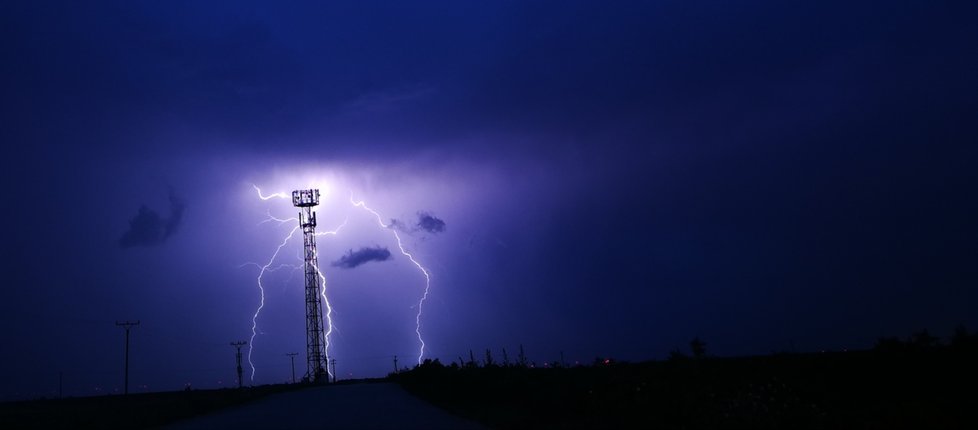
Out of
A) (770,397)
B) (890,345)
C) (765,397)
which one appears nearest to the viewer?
(770,397)

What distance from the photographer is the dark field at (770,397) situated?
11078mm

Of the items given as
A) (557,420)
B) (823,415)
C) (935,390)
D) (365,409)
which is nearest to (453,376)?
(365,409)

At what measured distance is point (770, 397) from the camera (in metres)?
12.5

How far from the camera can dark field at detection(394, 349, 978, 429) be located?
1108cm

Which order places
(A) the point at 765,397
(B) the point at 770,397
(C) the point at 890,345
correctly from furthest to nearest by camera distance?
(C) the point at 890,345, (A) the point at 765,397, (B) the point at 770,397

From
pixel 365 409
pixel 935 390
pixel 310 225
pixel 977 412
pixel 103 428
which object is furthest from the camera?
pixel 310 225

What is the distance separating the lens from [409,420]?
1878cm

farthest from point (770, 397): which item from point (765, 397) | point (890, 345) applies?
point (890, 345)

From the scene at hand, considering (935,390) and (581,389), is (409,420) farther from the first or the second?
(935,390)

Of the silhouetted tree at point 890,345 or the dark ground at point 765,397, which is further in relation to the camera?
the silhouetted tree at point 890,345

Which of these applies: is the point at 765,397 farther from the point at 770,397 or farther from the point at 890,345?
the point at 890,345

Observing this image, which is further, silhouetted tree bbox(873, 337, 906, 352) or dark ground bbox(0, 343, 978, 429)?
silhouetted tree bbox(873, 337, 906, 352)

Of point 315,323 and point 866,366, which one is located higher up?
point 315,323

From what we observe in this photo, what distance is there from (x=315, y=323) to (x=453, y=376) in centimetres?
3673
